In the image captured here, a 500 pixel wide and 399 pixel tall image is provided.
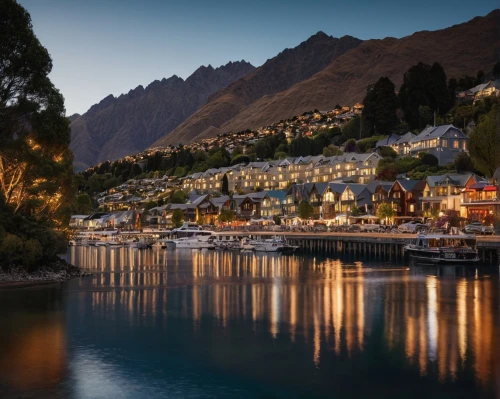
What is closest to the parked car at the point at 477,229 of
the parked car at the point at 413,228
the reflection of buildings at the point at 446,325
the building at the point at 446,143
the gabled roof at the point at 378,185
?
the parked car at the point at 413,228

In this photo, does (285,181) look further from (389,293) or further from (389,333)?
(389,333)

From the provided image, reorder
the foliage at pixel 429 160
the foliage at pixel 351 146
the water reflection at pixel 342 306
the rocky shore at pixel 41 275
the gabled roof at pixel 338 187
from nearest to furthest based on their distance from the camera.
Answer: the water reflection at pixel 342 306, the rocky shore at pixel 41 275, the foliage at pixel 429 160, the gabled roof at pixel 338 187, the foliage at pixel 351 146

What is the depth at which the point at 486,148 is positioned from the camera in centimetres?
9269

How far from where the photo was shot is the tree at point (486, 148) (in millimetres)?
91250

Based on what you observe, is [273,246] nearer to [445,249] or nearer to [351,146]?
[445,249]

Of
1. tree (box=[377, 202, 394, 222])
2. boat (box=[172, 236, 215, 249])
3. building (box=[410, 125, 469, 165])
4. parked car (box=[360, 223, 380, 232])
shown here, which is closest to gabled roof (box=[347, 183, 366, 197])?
tree (box=[377, 202, 394, 222])

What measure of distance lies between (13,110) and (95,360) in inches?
890

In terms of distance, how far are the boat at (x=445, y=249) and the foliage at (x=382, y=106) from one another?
89.0m

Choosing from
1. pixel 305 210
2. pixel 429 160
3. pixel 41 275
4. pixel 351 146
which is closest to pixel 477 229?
pixel 429 160

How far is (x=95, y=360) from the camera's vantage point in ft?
76.6

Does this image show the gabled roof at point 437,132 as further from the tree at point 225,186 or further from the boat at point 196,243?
the tree at point 225,186

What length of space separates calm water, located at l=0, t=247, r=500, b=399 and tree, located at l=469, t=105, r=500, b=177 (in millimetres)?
49368

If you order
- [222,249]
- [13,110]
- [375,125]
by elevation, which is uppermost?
[375,125]

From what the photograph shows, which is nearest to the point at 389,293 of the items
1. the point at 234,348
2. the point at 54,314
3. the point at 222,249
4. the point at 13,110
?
the point at 234,348
